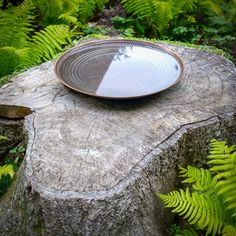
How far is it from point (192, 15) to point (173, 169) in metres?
4.20

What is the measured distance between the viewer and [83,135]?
3057 mm

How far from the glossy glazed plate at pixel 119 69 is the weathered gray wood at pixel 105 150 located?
13cm

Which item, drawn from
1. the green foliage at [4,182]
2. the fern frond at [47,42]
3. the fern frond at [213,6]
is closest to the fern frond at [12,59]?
the fern frond at [47,42]

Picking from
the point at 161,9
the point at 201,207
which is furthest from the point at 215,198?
the point at 161,9

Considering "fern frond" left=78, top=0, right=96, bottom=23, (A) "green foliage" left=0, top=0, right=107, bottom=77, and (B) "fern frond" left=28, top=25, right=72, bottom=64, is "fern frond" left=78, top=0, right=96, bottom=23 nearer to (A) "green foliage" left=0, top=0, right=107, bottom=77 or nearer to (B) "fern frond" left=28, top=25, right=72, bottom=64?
(A) "green foliage" left=0, top=0, right=107, bottom=77

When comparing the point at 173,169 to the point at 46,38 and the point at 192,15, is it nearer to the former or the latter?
the point at 46,38

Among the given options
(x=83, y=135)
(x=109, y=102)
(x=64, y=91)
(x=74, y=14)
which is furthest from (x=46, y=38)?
(x=83, y=135)

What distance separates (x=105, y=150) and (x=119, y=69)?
1091 millimetres

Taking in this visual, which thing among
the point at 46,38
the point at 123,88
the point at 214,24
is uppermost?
the point at 123,88

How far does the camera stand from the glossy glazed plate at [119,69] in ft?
11.3

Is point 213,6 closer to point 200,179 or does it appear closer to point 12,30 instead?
point 12,30

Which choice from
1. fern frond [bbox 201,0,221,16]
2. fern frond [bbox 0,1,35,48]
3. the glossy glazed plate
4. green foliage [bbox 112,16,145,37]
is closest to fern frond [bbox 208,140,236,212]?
the glossy glazed plate

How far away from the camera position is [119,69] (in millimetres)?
3740

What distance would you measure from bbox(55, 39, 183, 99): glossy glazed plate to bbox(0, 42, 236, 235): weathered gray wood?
13 cm
